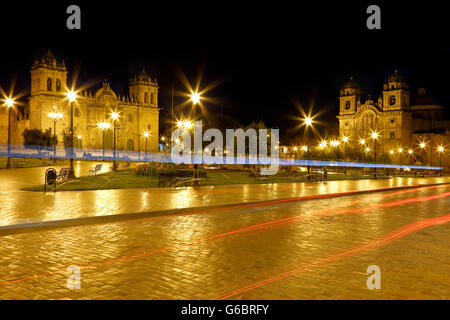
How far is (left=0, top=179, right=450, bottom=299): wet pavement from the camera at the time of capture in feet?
16.6

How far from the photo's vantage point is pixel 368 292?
16.4ft

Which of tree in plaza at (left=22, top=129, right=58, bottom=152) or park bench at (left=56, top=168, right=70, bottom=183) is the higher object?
tree in plaza at (left=22, top=129, right=58, bottom=152)

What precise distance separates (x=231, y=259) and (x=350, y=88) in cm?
10364

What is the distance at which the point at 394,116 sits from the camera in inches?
3674

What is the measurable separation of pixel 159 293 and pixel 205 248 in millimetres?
2512

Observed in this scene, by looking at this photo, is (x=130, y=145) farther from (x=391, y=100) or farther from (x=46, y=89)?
(x=391, y=100)

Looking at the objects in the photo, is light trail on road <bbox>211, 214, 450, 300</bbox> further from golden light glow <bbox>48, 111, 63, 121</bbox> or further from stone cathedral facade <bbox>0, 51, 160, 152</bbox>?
stone cathedral facade <bbox>0, 51, 160, 152</bbox>

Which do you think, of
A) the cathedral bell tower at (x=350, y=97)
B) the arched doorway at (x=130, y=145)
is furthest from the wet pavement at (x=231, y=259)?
the cathedral bell tower at (x=350, y=97)

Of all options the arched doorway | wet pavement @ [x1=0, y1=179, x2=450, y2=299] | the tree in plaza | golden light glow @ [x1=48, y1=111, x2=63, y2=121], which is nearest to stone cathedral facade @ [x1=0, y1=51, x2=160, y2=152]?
the arched doorway

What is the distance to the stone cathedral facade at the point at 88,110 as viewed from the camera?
6912cm

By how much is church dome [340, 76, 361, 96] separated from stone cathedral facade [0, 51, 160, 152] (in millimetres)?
48776

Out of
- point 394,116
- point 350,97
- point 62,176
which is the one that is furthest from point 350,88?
point 62,176

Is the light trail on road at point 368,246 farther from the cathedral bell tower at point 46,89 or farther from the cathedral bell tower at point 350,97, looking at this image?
the cathedral bell tower at point 350,97
